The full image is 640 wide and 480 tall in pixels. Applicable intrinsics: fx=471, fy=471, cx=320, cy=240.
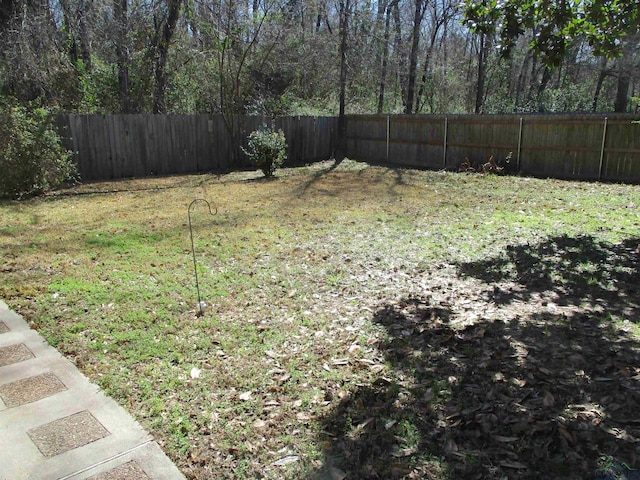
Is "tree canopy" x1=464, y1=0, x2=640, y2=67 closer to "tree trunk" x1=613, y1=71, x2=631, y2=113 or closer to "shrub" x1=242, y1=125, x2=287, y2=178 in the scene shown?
"shrub" x1=242, y1=125, x2=287, y2=178

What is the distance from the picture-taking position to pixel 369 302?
4.31m

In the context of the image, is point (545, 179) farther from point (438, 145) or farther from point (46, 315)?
point (46, 315)

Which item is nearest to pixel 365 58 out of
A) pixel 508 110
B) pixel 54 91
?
pixel 508 110

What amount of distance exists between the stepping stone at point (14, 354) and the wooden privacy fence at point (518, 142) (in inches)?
480

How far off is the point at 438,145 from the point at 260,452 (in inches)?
526

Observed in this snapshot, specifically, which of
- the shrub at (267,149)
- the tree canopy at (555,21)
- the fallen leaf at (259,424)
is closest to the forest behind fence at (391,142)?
the shrub at (267,149)

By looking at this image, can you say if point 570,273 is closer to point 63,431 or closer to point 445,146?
point 63,431

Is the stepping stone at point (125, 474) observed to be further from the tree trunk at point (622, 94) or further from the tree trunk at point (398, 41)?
the tree trunk at point (398, 41)

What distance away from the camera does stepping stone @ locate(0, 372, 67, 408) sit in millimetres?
2754

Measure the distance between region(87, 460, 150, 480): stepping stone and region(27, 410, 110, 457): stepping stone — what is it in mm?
284

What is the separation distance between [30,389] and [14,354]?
579 mm

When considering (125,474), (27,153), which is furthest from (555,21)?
(27,153)

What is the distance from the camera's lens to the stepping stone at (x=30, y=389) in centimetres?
275

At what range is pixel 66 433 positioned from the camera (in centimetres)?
245
